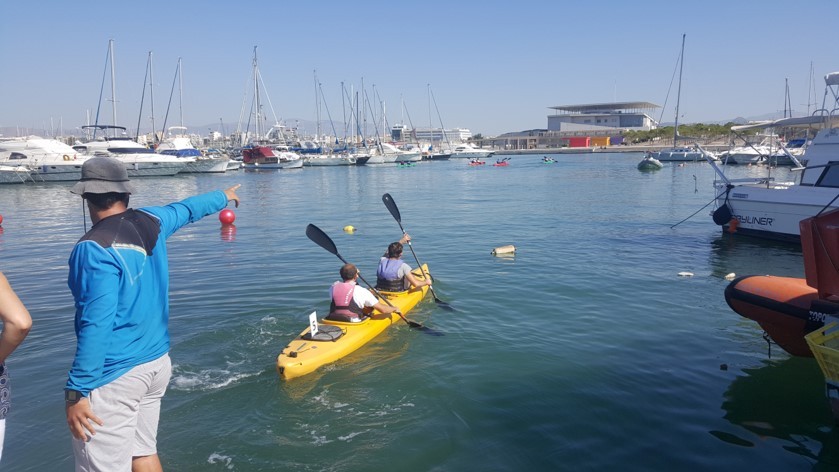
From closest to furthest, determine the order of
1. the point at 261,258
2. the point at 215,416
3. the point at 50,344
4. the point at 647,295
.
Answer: the point at 215,416
the point at 50,344
the point at 647,295
the point at 261,258

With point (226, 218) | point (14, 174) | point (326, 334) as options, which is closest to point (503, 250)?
point (326, 334)

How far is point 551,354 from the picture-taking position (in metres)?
8.30

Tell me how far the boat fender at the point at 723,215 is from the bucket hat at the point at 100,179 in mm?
19409

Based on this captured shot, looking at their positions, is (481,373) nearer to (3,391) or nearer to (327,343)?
(327,343)

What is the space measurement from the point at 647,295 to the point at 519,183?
3511 centimetres

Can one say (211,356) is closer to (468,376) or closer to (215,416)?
(215,416)

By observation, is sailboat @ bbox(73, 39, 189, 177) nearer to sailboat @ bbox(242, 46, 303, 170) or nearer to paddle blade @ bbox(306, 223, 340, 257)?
sailboat @ bbox(242, 46, 303, 170)

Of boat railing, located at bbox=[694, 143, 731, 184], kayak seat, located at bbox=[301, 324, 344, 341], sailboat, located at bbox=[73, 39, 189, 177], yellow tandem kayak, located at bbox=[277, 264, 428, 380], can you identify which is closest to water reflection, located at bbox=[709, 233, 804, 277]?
boat railing, located at bbox=[694, 143, 731, 184]

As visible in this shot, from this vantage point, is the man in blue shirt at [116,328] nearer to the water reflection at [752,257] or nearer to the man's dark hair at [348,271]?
the man's dark hair at [348,271]

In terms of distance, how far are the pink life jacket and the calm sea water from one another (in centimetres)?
59

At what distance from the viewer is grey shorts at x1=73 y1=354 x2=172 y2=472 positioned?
323 cm

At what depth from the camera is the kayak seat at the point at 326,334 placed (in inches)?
310

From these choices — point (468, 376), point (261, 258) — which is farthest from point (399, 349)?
point (261, 258)

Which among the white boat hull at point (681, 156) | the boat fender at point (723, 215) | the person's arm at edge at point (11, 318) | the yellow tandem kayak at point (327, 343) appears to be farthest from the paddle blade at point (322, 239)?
the white boat hull at point (681, 156)
